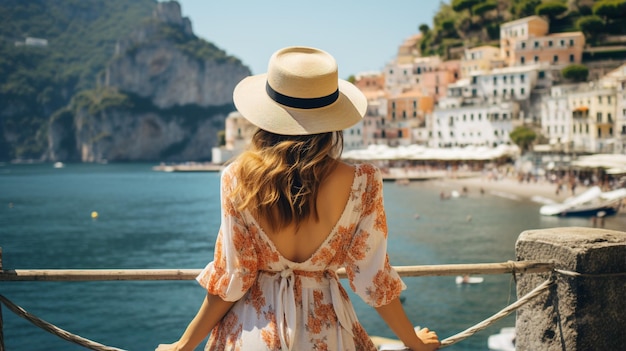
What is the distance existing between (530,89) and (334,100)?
60.2 m

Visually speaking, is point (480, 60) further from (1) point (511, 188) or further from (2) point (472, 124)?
(1) point (511, 188)

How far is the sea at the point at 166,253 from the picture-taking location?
1520 cm

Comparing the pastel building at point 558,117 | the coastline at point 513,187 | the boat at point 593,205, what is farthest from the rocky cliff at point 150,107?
the boat at point 593,205

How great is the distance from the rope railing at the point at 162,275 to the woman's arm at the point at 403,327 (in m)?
0.14

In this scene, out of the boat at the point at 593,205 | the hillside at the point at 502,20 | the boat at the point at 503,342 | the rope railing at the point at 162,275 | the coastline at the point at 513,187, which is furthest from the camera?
the hillside at the point at 502,20

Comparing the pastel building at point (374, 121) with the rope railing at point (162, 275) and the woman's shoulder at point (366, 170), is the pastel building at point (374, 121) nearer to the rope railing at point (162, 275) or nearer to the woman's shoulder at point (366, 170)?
the rope railing at point (162, 275)

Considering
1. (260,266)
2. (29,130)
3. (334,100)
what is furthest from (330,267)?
(29,130)

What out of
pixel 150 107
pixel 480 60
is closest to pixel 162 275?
pixel 480 60

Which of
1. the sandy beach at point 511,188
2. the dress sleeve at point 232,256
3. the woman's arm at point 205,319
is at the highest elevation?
the dress sleeve at point 232,256

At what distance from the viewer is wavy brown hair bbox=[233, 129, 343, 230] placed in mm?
1744

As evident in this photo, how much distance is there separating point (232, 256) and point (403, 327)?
0.52 m

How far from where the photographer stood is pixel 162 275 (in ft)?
7.51

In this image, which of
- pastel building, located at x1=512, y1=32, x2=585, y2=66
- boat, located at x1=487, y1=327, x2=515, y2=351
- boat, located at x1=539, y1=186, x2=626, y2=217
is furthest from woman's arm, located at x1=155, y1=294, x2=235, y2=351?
pastel building, located at x1=512, y1=32, x2=585, y2=66

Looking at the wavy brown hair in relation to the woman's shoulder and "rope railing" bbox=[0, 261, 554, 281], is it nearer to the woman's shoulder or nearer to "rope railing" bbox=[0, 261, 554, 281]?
the woman's shoulder
